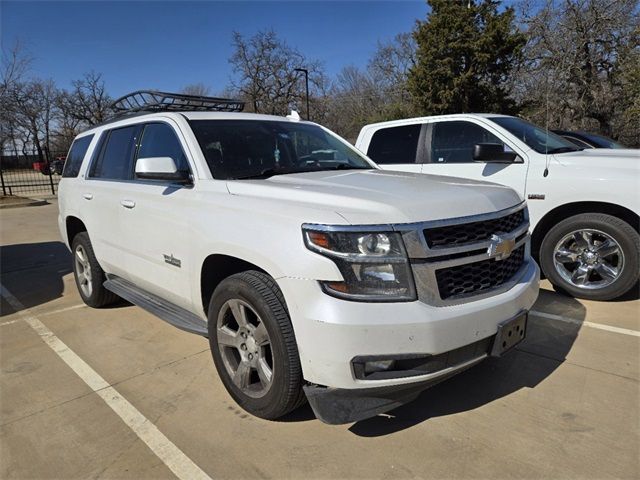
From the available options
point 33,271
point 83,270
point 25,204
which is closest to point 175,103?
point 83,270

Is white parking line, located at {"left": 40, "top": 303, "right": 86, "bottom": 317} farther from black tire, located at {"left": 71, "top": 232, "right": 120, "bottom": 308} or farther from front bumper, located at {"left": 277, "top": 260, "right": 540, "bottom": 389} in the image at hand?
front bumper, located at {"left": 277, "top": 260, "right": 540, "bottom": 389}

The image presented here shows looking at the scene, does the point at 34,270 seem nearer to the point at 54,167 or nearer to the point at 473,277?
the point at 54,167

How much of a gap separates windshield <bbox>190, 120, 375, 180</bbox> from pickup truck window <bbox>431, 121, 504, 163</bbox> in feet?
6.84

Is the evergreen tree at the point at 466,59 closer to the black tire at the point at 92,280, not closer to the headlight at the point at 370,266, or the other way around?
the black tire at the point at 92,280

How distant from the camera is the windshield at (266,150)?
10.8ft

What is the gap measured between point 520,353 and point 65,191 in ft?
16.0

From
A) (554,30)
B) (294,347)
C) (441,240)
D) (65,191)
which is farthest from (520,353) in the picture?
(554,30)

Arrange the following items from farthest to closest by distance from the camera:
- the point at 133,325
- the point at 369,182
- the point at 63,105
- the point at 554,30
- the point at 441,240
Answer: the point at 63,105, the point at 554,30, the point at 133,325, the point at 369,182, the point at 441,240

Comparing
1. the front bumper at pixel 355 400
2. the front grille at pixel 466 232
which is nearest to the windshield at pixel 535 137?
the front grille at pixel 466 232

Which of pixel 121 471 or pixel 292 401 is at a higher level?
pixel 292 401

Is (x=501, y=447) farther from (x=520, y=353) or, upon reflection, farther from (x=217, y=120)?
(x=217, y=120)

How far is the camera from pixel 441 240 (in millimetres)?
2375

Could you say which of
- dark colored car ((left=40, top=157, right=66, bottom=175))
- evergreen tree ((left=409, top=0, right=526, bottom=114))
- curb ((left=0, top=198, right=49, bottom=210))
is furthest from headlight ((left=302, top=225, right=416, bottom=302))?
evergreen tree ((left=409, top=0, right=526, bottom=114))

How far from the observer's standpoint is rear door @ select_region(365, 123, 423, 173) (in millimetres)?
6176
